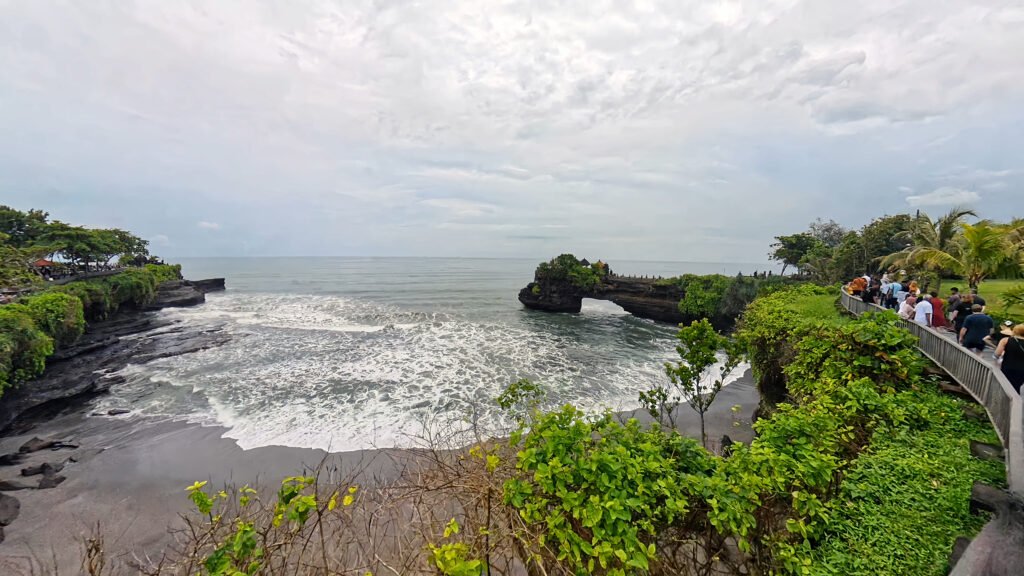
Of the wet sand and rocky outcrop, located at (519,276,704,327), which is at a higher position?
rocky outcrop, located at (519,276,704,327)

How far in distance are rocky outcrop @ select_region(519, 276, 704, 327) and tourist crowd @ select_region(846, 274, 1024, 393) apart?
27750mm

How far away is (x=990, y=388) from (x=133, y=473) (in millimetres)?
20165

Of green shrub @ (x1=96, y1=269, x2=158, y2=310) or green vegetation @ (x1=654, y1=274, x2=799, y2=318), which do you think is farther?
green vegetation @ (x1=654, y1=274, x2=799, y2=318)

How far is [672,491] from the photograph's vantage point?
13.0ft

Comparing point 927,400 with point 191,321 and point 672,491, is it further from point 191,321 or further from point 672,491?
point 191,321

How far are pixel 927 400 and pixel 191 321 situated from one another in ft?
160

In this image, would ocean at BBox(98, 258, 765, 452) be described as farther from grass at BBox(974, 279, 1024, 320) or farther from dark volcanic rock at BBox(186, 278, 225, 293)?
dark volcanic rock at BBox(186, 278, 225, 293)

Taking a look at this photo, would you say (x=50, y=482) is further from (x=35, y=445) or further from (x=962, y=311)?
(x=962, y=311)

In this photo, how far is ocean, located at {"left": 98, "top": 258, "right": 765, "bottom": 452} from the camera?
14.1m

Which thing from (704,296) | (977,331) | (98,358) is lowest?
(98,358)

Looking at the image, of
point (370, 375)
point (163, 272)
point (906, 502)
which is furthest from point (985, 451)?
point (163, 272)

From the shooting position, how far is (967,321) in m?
7.94

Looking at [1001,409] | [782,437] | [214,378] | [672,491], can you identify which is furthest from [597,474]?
[214,378]

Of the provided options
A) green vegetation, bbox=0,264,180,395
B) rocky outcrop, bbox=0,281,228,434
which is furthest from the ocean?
green vegetation, bbox=0,264,180,395
